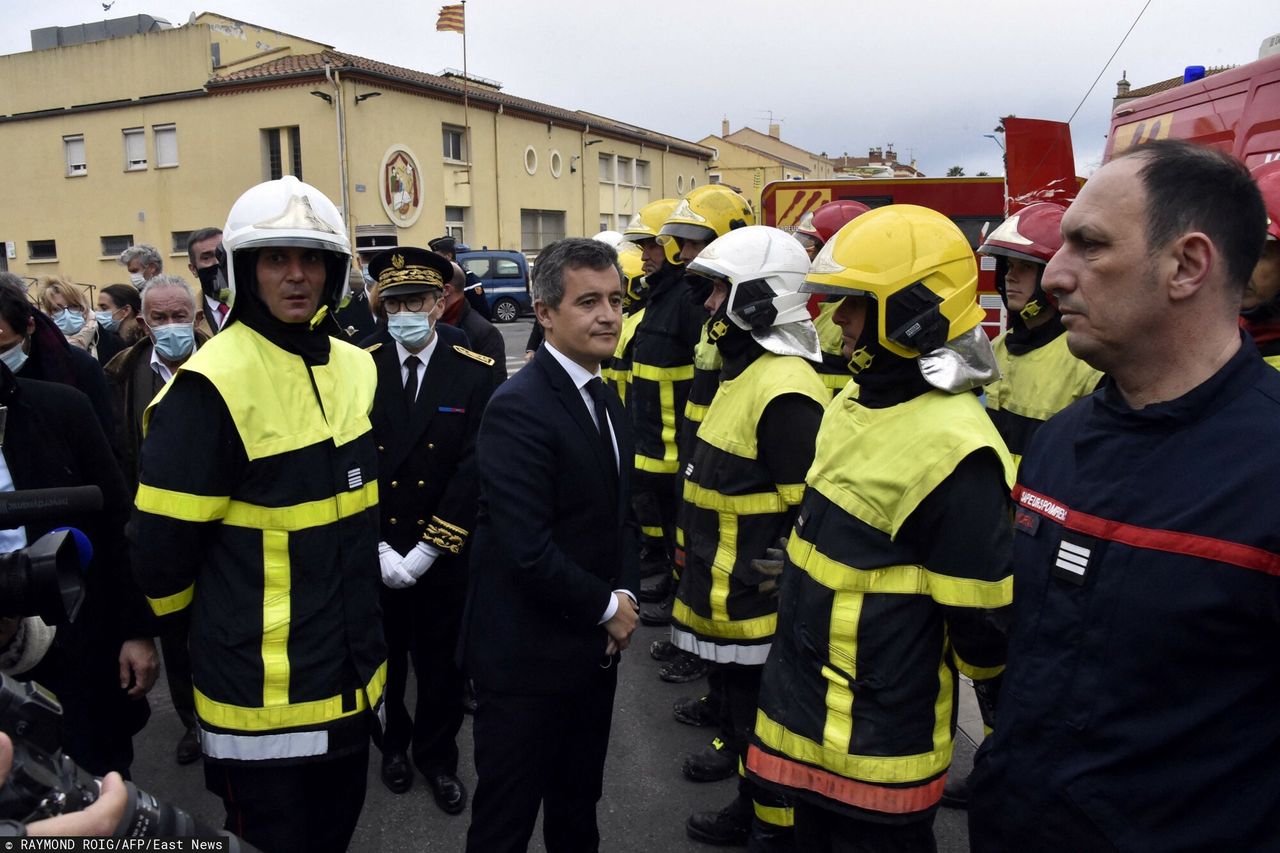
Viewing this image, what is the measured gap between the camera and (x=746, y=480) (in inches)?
121

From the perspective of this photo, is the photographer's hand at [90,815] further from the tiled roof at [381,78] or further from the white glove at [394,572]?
the tiled roof at [381,78]

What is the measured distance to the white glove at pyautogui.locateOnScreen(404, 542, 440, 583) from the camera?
11.5ft

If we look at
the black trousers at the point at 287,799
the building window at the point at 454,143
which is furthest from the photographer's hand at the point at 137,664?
the building window at the point at 454,143

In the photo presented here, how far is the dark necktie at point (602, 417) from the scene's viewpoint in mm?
2666

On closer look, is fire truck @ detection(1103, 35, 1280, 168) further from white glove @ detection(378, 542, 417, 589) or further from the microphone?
the microphone

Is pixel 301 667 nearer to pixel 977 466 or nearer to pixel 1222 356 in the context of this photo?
pixel 977 466

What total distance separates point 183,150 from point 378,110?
780 cm

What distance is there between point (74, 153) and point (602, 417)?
38.2 metres

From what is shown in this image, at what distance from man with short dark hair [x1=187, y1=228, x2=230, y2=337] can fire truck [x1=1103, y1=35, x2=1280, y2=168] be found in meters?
4.57

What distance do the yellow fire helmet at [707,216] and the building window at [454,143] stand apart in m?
27.9

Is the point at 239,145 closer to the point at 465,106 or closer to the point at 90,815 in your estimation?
the point at 465,106

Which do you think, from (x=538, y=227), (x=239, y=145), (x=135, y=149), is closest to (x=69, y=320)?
(x=239, y=145)

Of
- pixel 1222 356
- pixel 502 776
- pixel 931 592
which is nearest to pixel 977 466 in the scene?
pixel 931 592

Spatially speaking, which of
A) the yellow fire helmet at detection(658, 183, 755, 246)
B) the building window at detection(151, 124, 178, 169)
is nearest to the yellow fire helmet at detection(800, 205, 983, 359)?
the yellow fire helmet at detection(658, 183, 755, 246)
